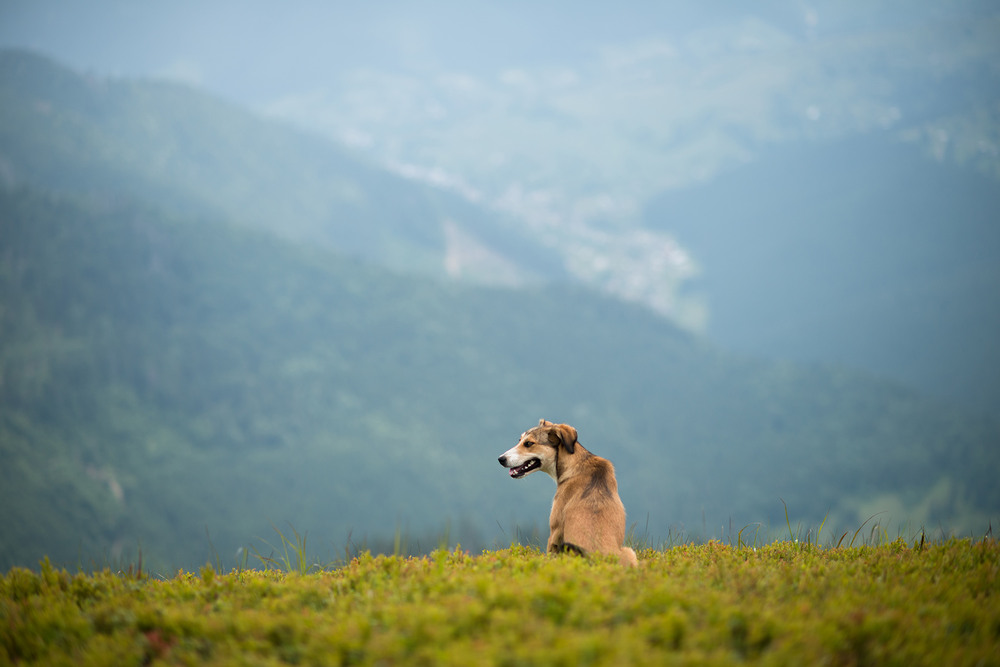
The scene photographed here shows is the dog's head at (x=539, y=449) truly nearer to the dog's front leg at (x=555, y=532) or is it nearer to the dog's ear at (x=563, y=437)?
the dog's ear at (x=563, y=437)

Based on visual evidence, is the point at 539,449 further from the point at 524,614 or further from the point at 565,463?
the point at 524,614

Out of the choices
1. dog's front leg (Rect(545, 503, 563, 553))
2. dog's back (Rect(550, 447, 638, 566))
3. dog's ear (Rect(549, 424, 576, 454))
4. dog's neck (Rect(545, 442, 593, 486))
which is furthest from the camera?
dog's ear (Rect(549, 424, 576, 454))

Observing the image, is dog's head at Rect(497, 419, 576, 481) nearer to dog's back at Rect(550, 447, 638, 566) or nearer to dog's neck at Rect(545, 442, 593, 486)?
dog's neck at Rect(545, 442, 593, 486)

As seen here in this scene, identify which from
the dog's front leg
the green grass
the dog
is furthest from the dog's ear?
the green grass

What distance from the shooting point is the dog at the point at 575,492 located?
881cm

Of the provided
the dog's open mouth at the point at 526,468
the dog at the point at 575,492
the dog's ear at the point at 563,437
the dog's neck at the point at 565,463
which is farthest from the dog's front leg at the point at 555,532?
the dog's ear at the point at 563,437

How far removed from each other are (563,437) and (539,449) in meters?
0.37

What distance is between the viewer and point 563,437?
10.2 metres

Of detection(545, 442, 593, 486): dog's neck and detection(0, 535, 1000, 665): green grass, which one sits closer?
detection(0, 535, 1000, 665): green grass

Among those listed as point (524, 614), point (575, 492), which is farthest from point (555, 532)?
point (524, 614)

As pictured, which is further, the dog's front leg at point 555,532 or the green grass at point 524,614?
the dog's front leg at point 555,532

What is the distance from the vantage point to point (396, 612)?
600cm

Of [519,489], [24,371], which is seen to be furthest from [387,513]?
[24,371]

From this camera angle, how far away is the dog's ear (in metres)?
10.1
